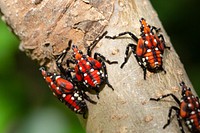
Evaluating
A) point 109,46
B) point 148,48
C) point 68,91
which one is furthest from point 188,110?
point 68,91

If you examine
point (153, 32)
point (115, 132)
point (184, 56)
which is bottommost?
point (184, 56)

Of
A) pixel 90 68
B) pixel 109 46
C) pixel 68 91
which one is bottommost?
pixel 68 91

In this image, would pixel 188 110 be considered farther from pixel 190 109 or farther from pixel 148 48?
pixel 148 48

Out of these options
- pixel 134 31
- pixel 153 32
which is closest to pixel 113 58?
pixel 134 31

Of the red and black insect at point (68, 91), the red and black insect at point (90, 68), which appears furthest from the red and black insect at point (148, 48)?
the red and black insect at point (68, 91)

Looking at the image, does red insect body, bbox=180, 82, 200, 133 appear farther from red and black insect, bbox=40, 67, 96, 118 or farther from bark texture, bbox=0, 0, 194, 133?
red and black insect, bbox=40, 67, 96, 118

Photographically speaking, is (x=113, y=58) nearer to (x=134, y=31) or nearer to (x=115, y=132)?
(x=134, y=31)

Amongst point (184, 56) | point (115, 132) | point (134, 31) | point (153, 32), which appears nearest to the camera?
point (115, 132)
